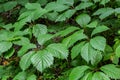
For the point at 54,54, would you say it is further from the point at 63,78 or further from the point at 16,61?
the point at 16,61

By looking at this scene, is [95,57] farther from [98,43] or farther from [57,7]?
[57,7]

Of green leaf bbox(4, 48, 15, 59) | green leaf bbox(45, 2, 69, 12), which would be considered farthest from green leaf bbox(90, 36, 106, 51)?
green leaf bbox(4, 48, 15, 59)

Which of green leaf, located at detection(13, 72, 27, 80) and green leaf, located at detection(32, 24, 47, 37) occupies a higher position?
green leaf, located at detection(32, 24, 47, 37)

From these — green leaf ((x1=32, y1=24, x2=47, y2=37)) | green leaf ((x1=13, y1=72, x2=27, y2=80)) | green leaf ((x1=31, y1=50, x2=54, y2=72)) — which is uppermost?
green leaf ((x1=32, y1=24, x2=47, y2=37))

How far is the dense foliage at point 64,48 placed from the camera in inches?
83.5

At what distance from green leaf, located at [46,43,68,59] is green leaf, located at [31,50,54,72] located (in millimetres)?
55

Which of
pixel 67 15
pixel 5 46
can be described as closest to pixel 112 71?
pixel 67 15

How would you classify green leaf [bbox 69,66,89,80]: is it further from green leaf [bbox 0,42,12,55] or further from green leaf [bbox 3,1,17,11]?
green leaf [bbox 3,1,17,11]

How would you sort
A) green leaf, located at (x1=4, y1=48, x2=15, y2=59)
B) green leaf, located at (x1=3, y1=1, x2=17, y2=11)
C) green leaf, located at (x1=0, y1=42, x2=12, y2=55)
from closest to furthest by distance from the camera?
1. green leaf, located at (x1=0, y1=42, x2=12, y2=55)
2. green leaf, located at (x1=4, y1=48, x2=15, y2=59)
3. green leaf, located at (x1=3, y1=1, x2=17, y2=11)

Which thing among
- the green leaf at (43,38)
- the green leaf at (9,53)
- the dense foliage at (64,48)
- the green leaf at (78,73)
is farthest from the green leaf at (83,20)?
the green leaf at (9,53)

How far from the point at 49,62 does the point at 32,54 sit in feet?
0.64

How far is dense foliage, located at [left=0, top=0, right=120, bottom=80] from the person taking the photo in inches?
83.5

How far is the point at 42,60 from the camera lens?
6.97ft

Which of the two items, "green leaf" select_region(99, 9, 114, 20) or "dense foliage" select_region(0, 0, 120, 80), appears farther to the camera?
"green leaf" select_region(99, 9, 114, 20)
